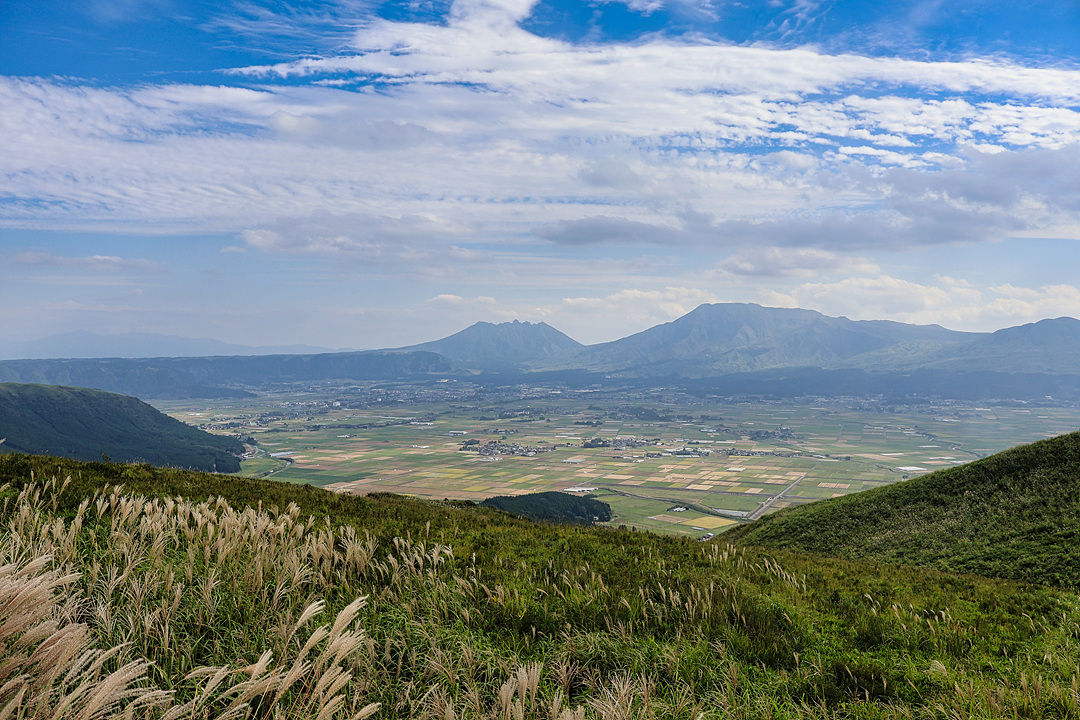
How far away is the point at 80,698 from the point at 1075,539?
1020 inches

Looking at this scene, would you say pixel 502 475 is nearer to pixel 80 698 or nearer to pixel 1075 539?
pixel 1075 539

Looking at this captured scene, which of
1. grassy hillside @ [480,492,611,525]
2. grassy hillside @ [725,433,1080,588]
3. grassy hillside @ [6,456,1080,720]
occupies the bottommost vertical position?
grassy hillside @ [480,492,611,525]

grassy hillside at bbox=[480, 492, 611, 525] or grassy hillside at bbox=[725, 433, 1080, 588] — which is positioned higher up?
grassy hillside at bbox=[725, 433, 1080, 588]

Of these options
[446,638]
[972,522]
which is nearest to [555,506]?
[972,522]

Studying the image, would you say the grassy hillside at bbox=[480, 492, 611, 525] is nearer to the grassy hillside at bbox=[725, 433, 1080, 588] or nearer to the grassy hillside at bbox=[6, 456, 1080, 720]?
the grassy hillside at bbox=[725, 433, 1080, 588]

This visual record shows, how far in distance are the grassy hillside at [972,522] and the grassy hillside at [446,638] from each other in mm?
10262

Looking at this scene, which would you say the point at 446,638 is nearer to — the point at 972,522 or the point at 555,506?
the point at 972,522

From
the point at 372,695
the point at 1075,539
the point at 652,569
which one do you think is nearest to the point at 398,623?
the point at 372,695

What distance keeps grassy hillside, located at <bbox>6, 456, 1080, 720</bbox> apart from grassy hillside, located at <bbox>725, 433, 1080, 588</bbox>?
10.3 metres

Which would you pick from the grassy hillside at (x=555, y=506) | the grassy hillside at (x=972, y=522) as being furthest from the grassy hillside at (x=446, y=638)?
the grassy hillside at (x=555, y=506)

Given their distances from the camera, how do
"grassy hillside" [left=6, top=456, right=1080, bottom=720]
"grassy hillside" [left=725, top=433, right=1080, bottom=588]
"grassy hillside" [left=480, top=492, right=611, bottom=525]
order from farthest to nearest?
"grassy hillside" [left=480, top=492, right=611, bottom=525] < "grassy hillside" [left=725, top=433, right=1080, bottom=588] < "grassy hillside" [left=6, top=456, right=1080, bottom=720]

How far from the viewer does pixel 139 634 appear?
13.4ft

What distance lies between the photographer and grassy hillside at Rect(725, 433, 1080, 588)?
18.5m

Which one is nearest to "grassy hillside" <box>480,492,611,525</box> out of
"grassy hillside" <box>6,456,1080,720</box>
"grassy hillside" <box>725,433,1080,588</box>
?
"grassy hillside" <box>725,433,1080,588</box>
